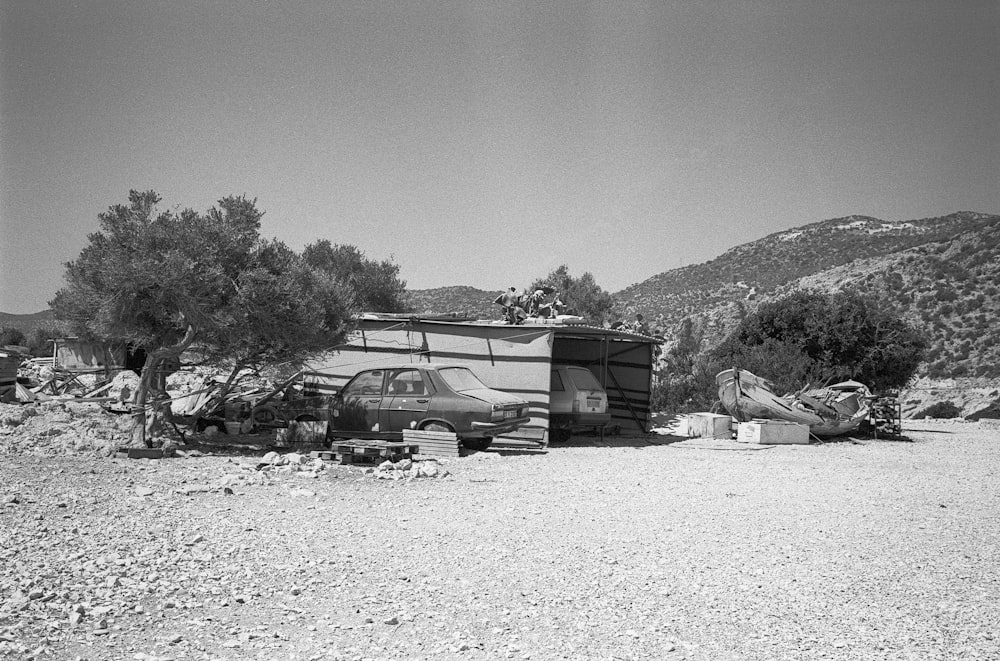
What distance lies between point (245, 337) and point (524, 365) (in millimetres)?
5481

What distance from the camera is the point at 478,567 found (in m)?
5.84

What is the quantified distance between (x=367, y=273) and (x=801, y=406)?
20487 mm

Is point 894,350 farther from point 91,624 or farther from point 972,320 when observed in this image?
point 91,624

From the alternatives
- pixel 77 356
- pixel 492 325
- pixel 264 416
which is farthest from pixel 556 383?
pixel 77 356

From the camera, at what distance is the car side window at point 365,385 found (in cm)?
1332

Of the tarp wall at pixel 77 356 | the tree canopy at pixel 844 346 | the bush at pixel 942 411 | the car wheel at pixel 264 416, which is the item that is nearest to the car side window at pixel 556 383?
the car wheel at pixel 264 416

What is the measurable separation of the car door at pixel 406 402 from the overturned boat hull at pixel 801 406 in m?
8.02

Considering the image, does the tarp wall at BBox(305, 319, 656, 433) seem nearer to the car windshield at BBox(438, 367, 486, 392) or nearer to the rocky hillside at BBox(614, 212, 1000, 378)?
the car windshield at BBox(438, 367, 486, 392)

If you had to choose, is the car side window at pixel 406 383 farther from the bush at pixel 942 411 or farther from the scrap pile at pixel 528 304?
the bush at pixel 942 411

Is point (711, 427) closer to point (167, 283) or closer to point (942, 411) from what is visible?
point (167, 283)

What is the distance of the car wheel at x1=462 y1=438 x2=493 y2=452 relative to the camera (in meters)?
13.7

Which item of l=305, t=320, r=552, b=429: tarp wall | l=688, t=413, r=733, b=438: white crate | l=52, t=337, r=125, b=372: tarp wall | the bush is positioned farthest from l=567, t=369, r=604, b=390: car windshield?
the bush

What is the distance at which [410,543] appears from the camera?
6.49 metres

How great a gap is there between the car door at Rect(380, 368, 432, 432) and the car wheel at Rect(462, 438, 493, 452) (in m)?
1.36
